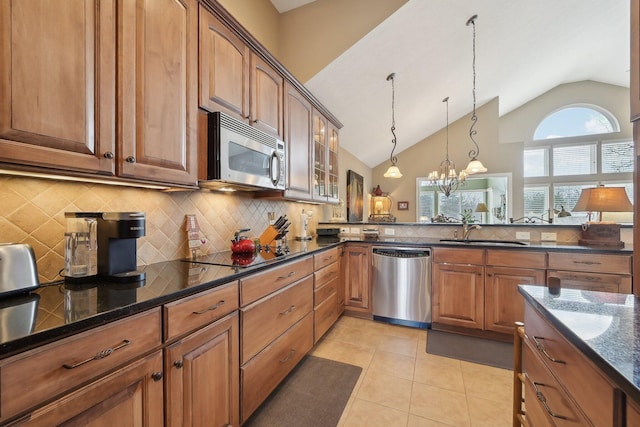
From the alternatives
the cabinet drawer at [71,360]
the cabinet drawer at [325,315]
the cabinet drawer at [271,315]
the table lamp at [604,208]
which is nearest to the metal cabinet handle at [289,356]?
the cabinet drawer at [271,315]

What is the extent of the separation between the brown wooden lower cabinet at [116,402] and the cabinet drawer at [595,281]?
9.82 ft

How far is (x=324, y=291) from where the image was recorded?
246 cm

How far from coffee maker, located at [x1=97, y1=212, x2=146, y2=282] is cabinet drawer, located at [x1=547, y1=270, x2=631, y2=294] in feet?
10.3

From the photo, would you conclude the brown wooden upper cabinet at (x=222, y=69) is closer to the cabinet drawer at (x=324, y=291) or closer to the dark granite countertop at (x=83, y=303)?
the dark granite countertop at (x=83, y=303)

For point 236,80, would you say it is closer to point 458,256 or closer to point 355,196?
point 458,256

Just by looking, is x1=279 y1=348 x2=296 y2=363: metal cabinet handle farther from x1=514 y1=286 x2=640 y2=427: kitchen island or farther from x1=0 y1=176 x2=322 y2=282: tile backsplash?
x1=514 y1=286 x2=640 y2=427: kitchen island

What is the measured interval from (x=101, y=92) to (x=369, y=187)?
20.9 feet

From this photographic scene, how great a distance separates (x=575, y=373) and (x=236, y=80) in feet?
6.72

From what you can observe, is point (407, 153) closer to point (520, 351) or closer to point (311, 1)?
point (311, 1)

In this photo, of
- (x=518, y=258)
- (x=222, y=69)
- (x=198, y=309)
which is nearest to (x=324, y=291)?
(x=198, y=309)

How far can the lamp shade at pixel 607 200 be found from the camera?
236 cm

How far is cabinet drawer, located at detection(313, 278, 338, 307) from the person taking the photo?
7.46 feet

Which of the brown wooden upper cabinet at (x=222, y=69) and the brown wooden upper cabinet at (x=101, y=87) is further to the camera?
the brown wooden upper cabinet at (x=222, y=69)

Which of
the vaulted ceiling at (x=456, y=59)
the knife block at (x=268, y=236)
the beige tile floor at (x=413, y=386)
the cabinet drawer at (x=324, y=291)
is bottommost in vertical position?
the beige tile floor at (x=413, y=386)
